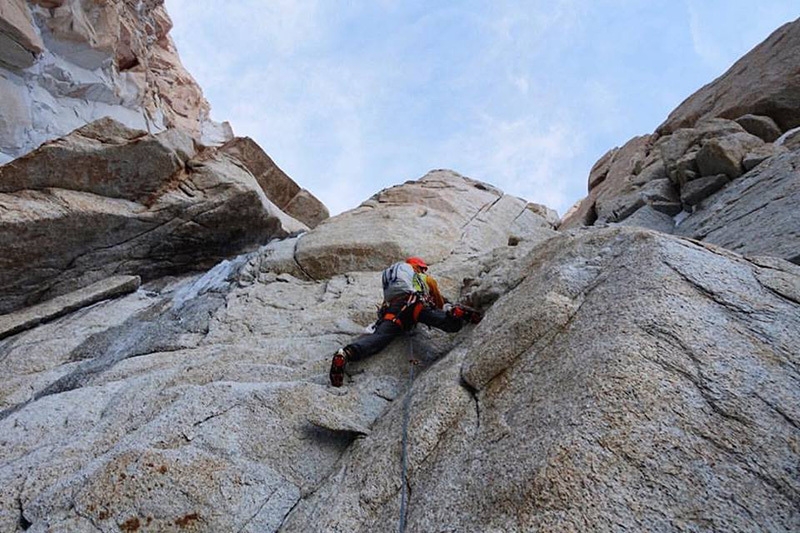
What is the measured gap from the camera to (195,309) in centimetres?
1063

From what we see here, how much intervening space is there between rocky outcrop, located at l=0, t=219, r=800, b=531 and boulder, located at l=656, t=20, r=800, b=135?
479 inches

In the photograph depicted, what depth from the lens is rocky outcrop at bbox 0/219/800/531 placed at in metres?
3.32

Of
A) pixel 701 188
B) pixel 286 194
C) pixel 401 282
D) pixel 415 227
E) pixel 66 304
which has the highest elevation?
pixel 286 194

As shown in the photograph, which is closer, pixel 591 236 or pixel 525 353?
pixel 525 353

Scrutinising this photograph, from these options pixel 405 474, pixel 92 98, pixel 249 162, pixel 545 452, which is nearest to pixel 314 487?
pixel 405 474

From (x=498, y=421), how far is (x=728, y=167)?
1092cm

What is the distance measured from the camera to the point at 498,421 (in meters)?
4.45

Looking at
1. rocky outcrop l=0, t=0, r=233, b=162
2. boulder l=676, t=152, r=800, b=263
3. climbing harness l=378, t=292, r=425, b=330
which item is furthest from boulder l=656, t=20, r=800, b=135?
rocky outcrop l=0, t=0, r=233, b=162

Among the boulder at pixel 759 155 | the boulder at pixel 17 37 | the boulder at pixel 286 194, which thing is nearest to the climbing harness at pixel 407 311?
the boulder at pixel 759 155

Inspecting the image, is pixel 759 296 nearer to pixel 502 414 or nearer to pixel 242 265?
pixel 502 414

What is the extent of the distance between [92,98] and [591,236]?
80.1ft

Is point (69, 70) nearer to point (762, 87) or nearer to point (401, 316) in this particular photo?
point (401, 316)

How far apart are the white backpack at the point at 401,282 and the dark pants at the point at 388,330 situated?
0.56m

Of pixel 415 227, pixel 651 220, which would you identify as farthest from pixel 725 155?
pixel 415 227
